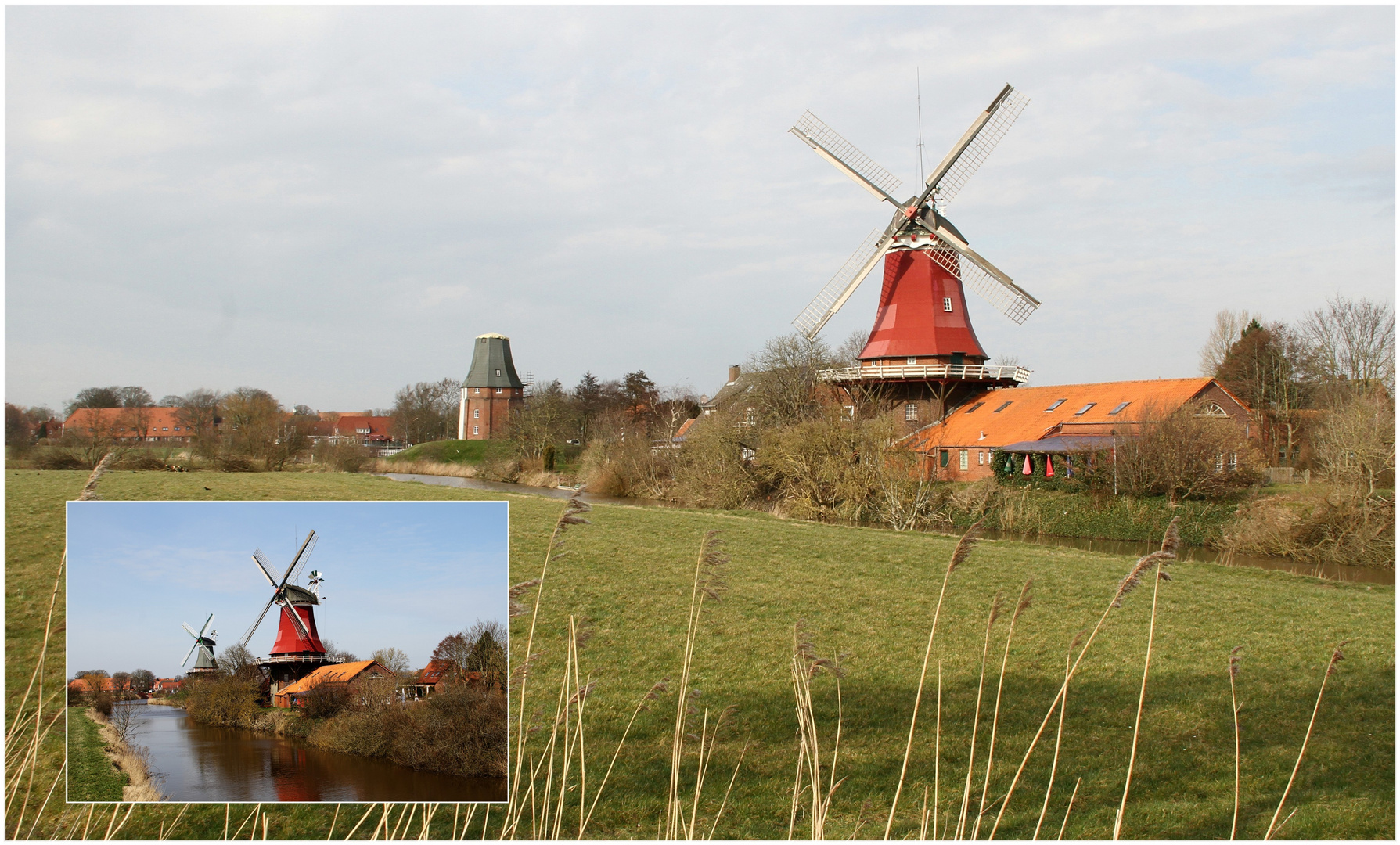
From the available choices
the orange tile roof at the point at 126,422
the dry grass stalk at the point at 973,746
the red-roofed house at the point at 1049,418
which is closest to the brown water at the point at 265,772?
the dry grass stalk at the point at 973,746

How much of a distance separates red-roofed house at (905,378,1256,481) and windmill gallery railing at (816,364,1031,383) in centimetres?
116

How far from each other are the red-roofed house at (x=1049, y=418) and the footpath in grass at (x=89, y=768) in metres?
20.6

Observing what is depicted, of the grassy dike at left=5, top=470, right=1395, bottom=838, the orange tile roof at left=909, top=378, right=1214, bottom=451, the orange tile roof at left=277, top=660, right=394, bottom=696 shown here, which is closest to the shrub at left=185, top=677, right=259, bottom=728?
the orange tile roof at left=277, top=660, right=394, bottom=696

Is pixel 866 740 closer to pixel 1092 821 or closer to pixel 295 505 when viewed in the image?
pixel 1092 821

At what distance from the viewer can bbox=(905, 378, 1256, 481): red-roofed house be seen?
2220 centimetres

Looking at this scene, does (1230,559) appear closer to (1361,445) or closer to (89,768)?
(1361,445)

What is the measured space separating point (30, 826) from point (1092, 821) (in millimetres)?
4999

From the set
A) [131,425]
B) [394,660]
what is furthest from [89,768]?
[131,425]

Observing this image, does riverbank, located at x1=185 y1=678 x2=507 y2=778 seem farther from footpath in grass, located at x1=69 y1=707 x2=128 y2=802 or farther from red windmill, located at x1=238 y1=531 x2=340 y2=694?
footpath in grass, located at x1=69 y1=707 x2=128 y2=802

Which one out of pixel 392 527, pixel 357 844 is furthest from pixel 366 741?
pixel 392 527

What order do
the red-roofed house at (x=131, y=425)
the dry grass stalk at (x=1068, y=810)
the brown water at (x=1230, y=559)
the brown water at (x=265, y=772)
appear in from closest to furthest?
the brown water at (x=265, y=772), the dry grass stalk at (x=1068, y=810), the brown water at (x=1230, y=559), the red-roofed house at (x=131, y=425)

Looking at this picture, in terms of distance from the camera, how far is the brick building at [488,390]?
5641 centimetres

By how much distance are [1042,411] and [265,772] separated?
2588cm

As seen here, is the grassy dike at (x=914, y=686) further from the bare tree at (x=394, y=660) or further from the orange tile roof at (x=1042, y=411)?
the orange tile roof at (x=1042, y=411)
